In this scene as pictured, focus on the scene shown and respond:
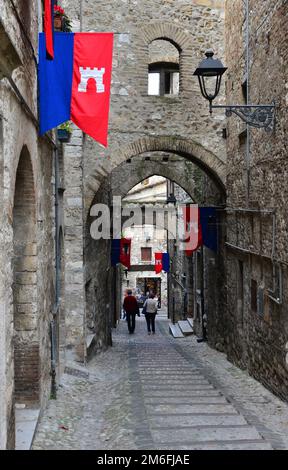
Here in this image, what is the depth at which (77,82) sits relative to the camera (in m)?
6.29

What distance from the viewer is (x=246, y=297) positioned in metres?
9.95

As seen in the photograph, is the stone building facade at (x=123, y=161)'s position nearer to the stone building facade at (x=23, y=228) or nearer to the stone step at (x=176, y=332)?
the stone building facade at (x=23, y=228)

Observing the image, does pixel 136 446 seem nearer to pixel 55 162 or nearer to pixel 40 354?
pixel 40 354

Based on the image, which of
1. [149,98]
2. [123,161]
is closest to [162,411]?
[123,161]

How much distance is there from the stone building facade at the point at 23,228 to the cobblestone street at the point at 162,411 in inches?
21.5

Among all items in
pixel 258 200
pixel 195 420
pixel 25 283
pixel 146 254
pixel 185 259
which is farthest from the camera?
pixel 146 254

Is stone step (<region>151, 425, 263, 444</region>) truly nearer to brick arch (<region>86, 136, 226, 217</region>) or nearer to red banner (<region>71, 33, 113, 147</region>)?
red banner (<region>71, 33, 113, 147</region>)

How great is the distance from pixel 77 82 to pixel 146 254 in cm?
2366

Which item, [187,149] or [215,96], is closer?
[215,96]

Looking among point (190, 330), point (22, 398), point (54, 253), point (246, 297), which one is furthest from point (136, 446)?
point (190, 330)

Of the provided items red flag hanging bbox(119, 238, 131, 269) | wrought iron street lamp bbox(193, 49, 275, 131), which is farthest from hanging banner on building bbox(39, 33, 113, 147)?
red flag hanging bbox(119, 238, 131, 269)

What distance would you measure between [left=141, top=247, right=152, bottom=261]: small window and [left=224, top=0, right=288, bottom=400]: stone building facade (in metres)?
17.9

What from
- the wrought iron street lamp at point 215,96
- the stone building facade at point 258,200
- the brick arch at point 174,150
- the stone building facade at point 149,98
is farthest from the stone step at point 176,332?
the wrought iron street lamp at point 215,96

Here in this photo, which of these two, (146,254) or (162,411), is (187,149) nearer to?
(162,411)
